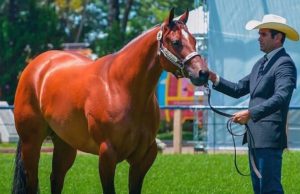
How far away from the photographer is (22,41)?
87.9 ft

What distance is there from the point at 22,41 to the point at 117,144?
21197 mm

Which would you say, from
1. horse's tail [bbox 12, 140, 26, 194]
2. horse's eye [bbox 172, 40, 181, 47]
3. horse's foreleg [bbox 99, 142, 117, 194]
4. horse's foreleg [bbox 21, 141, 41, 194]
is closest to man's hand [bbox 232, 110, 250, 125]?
horse's eye [bbox 172, 40, 181, 47]

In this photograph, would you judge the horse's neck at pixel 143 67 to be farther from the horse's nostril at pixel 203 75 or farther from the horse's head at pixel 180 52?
the horse's nostril at pixel 203 75

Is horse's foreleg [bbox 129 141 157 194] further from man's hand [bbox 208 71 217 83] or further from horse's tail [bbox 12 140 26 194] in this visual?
horse's tail [bbox 12 140 26 194]

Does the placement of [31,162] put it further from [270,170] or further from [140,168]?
[270,170]

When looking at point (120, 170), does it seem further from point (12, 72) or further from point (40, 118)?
point (12, 72)

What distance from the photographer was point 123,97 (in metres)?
6.31

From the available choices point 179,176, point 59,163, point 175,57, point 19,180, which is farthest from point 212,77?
point 179,176

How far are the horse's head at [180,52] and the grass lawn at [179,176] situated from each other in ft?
11.2

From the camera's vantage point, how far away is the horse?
19.9ft

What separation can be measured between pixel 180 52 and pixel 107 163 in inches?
43.3

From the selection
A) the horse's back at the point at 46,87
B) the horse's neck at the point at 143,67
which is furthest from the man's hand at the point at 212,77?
the horse's back at the point at 46,87

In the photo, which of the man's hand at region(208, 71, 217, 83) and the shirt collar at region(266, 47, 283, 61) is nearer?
the shirt collar at region(266, 47, 283, 61)

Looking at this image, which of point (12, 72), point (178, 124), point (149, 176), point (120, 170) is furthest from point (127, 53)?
point (12, 72)
